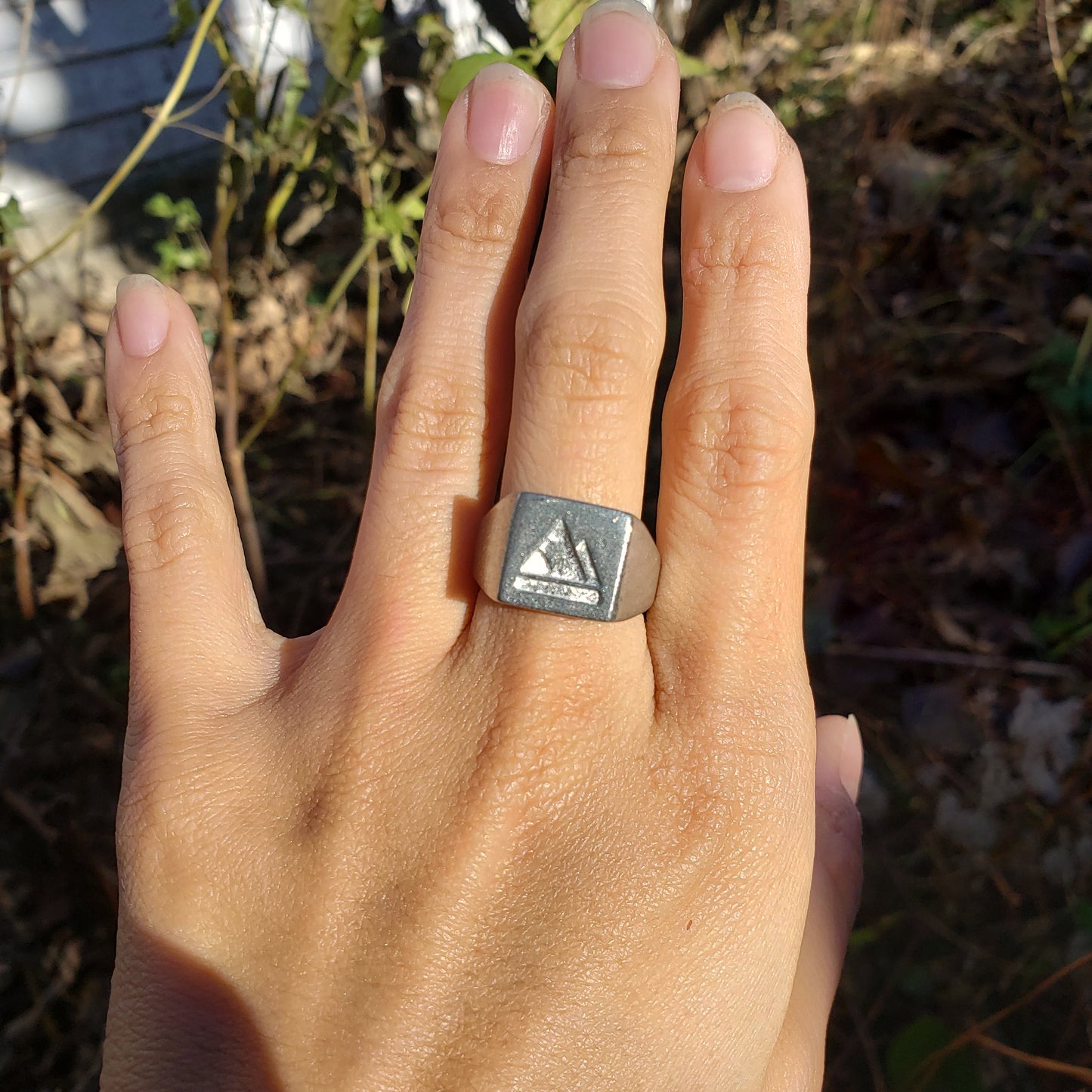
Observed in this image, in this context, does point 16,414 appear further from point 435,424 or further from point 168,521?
point 435,424

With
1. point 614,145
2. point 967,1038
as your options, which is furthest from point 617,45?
point 967,1038

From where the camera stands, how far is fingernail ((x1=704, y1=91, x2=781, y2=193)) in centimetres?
126

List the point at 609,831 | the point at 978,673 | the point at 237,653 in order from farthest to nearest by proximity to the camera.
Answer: the point at 978,673
the point at 237,653
the point at 609,831

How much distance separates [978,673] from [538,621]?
1547 mm

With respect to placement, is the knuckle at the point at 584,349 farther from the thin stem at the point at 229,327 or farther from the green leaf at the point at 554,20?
the thin stem at the point at 229,327

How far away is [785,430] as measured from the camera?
131 centimetres

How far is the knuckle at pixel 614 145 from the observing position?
4.19ft

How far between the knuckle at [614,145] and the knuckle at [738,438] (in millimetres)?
328

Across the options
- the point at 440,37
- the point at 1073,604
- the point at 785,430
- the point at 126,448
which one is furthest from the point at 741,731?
the point at 440,37

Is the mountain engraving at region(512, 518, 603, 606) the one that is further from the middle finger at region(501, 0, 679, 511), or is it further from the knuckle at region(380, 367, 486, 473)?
the knuckle at region(380, 367, 486, 473)

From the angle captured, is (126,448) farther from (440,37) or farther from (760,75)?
(760,75)

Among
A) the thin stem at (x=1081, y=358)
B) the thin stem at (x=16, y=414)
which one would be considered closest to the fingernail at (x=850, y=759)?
the thin stem at (x=1081, y=358)

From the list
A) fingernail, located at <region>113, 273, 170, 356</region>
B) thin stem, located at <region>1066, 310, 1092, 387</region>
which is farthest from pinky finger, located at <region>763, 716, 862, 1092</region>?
thin stem, located at <region>1066, 310, 1092, 387</region>

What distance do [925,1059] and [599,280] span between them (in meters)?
1.66
